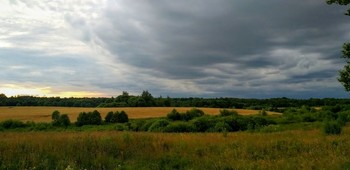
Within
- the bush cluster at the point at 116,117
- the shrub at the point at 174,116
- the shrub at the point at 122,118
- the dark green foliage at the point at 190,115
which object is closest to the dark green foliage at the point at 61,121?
the bush cluster at the point at 116,117

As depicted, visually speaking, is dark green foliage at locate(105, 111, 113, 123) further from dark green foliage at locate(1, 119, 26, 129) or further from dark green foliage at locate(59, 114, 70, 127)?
dark green foliage at locate(1, 119, 26, 129)

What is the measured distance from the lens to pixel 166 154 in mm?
15883

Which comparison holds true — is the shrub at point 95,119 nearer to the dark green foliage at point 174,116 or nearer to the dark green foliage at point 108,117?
the dark green foliage at point 108,117

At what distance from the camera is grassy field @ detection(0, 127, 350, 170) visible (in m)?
12.9

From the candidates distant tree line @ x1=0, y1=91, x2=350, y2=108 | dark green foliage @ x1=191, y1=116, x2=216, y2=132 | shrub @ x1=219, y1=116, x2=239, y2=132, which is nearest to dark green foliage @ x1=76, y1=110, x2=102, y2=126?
dark green foliage @ x1=191, y1=116, x2=216, y2=132

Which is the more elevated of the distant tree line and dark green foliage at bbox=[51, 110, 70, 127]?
the distant tree line

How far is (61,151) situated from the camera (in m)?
15.3

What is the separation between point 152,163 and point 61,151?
3960mm

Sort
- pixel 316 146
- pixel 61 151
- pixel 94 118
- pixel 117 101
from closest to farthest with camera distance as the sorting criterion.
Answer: pixel 61 151
pixel 316 146
pixel 94 118
pixel 117 101

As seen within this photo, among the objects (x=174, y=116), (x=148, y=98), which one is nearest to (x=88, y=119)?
(x=174, y=116)

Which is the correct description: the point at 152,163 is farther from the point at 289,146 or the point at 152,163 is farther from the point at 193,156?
the point at 289,146

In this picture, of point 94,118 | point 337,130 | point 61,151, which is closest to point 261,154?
point 61,151

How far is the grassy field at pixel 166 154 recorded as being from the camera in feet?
42.3

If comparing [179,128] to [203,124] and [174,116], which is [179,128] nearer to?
[203,124]
